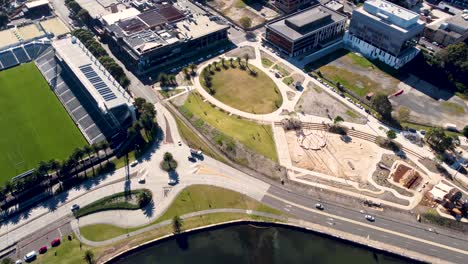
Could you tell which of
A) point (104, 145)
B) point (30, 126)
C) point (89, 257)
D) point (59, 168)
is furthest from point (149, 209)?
point (30, 126)

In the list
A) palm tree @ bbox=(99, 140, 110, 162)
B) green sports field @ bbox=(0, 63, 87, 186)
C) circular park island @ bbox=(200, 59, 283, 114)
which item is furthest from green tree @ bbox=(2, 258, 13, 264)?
circular park island @ bbox=(200, 59, 283, 114)

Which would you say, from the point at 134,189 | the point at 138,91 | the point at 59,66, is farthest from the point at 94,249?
the point at 59,66

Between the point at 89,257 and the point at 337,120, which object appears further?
the point at 337,120

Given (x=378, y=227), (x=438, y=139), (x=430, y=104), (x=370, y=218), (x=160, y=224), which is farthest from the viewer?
Result: (x=430, y=104)

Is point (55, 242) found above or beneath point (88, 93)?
beneath

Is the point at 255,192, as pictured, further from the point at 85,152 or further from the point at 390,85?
the point at 390,85

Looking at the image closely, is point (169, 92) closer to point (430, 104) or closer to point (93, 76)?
point (93, 76)

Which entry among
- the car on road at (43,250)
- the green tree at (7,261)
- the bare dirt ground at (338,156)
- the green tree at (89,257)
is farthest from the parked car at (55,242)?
the bare dirt ground at (338,156)
